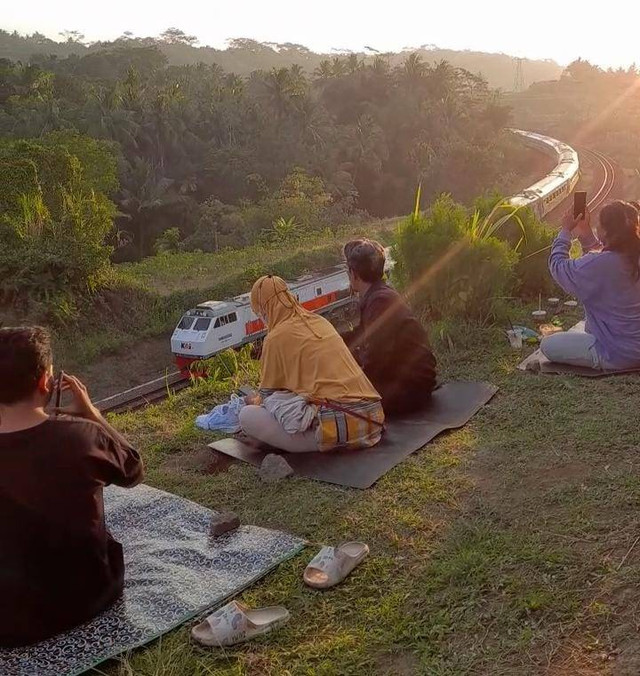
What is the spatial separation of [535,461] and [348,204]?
31.2 meters

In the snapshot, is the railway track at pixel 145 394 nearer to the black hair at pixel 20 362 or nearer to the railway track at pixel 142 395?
the railway track at pixel 142 395

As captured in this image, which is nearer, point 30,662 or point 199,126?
point 30,662

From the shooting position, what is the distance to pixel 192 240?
2828 cm

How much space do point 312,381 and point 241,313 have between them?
11.0 metres

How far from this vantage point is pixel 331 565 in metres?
Result: 3.01

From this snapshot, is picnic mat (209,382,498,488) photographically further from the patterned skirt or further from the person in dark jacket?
the person in dark jacket

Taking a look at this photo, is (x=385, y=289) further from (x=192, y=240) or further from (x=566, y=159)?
(x=566, y=159)

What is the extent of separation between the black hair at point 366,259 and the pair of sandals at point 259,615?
2.20 metres

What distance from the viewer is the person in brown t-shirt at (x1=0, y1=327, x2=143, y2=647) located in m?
2.52

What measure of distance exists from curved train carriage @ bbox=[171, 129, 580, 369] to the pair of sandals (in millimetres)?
9904

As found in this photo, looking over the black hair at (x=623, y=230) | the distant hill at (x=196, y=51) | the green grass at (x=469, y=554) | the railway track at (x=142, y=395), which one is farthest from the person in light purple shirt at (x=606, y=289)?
the distant hill at (x=196, y=51)

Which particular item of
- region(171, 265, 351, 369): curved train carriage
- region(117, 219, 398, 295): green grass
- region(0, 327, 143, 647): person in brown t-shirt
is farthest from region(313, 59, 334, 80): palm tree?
region(0, 327, 143, 647): person in brown t-shirt

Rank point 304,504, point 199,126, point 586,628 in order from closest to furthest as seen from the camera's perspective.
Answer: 1. point 586,628
2. point 304,504
3. point 199,126

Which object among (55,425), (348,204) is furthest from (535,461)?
(348,204)
